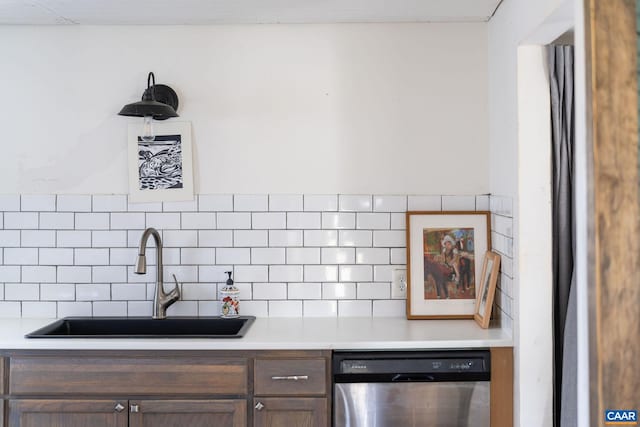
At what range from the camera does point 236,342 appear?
233 centimetres

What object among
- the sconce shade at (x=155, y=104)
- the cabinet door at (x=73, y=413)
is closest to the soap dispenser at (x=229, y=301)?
the cabinet door at (x=73, y=413)

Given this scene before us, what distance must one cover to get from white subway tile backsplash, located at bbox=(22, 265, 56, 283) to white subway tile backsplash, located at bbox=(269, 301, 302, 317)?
1035 millimetres

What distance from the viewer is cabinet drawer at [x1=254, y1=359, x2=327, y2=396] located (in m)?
2.33

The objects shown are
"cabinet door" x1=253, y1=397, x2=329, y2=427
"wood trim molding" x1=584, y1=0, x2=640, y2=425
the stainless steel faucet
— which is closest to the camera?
"wood trim molding" x1=584, y1=0, x2=640, y2=425

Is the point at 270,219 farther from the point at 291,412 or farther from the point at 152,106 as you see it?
the point at 291,412

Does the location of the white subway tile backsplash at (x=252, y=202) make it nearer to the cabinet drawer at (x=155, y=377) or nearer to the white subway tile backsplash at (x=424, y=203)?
the white subway tile backsplash at (x=424, y=203)

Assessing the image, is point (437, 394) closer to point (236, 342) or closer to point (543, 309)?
point (543, 309)

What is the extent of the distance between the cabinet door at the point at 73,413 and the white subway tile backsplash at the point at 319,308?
2.94 ft

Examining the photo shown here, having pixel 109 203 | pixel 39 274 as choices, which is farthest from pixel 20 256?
pixel 109 203

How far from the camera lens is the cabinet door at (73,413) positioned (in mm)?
2324

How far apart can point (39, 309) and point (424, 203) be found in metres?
1.87

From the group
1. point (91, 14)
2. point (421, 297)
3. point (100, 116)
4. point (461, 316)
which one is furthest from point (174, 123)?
point (461, 316)

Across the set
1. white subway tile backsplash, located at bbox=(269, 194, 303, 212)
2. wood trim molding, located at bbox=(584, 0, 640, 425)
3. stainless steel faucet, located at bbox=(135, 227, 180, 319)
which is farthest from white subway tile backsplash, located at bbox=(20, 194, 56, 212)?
wood trim molding, located at bbox=(584, 0, 640, 425)

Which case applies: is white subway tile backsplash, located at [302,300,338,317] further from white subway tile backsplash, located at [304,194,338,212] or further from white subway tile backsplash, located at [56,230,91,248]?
white subway tile backsplash, located at [56,230,91,248]
